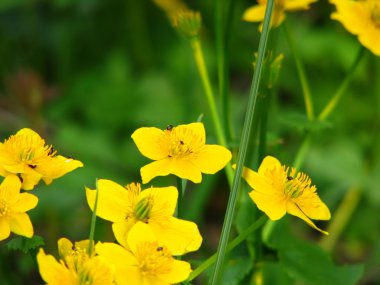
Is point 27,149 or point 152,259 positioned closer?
point 152,259

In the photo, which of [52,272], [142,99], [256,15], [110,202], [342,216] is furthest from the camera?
[142,99]

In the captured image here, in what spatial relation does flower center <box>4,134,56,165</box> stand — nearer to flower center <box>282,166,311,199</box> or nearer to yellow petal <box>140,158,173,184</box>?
yellow petal <box>140,158,173,184</box>

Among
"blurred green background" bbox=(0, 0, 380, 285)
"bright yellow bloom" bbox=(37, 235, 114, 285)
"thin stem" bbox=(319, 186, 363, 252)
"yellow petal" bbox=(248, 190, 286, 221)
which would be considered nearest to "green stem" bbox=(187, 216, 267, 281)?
"yellow petal" bbox=(248, 190, 286, 221)

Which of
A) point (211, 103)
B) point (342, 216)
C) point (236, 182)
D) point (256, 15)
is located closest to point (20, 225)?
point (236, 182)

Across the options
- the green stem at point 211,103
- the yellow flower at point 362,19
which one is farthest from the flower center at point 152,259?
the yellow flower at point 362,19

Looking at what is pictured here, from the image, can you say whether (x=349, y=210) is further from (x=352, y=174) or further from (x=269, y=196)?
(x=269, y=196)

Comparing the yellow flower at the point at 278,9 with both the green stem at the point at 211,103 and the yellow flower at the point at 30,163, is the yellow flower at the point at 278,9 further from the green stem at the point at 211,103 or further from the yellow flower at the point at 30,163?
the yellow flower at the point at 30,163

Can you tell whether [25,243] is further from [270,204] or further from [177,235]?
[270,204]

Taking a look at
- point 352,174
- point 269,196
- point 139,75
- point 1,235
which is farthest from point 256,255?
point 139,75
